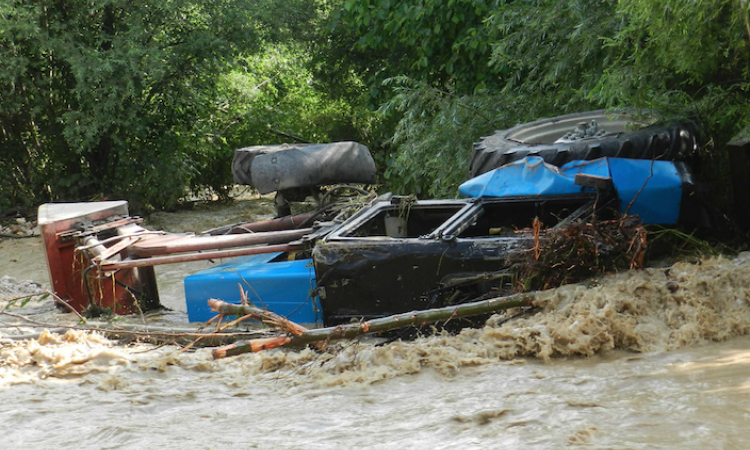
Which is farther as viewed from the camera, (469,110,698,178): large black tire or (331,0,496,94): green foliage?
(331,0,496,94): green foliage

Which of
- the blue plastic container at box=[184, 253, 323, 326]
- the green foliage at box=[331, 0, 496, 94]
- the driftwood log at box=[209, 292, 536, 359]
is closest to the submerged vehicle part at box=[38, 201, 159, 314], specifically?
the blue plastic container at box=[184, 253, 323, 326]

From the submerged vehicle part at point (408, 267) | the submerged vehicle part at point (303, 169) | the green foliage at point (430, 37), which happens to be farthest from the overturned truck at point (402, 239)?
the green foliage at point (430, 37)

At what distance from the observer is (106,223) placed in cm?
711

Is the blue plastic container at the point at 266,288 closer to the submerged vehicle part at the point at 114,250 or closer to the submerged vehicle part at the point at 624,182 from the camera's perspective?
the submerged vehicle part at the point at 114,250

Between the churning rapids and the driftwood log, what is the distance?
0.43 feet

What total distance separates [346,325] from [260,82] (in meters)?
13.0

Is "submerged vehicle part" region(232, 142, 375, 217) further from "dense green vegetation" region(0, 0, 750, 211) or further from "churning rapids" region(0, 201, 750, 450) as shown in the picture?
"churning rapids" region(0, 201, 750, 450)

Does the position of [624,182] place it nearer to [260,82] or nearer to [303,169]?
[303,169]

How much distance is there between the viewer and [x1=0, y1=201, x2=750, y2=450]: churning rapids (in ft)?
9.91

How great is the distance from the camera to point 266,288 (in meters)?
5.45

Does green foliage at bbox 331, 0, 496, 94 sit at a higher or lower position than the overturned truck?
higher

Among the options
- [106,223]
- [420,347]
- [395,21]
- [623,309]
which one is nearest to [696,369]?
[623,309]

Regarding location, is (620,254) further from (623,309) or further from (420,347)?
(420,347)

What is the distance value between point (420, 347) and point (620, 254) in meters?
1.38
